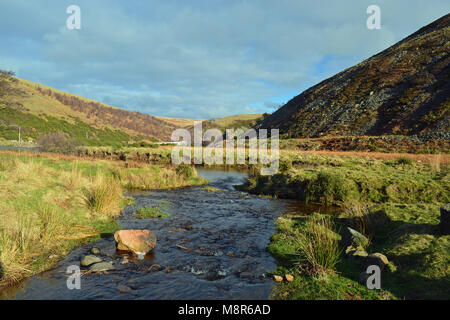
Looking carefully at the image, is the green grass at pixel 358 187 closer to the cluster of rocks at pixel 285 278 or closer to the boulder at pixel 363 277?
the boulder at pixel 363 277

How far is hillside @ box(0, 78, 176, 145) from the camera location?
8700 cm

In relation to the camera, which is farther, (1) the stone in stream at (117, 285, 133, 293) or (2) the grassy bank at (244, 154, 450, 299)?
(1) the stone in stream at (117, 285, 133, 293)

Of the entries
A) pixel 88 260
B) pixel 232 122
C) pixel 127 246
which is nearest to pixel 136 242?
pixel 127 246

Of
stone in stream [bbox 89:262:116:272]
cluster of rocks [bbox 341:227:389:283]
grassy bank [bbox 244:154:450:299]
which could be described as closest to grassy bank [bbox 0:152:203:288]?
stone in stream [bbox 89:262:116:272]

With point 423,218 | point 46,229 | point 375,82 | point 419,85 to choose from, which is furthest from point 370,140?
point 46,229

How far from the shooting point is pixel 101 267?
320 inches

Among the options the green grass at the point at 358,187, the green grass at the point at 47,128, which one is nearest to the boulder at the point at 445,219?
the green grass at the point at 358,187

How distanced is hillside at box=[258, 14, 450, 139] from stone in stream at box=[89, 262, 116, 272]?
1927 inches

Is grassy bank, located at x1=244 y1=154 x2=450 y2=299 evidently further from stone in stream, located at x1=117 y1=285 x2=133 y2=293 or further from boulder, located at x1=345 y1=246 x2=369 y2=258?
stone in stream, located at x1=117 y1=285 x2=133 y2=293

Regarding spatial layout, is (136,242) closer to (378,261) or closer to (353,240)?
(353,240)

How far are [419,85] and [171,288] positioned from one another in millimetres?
70601
